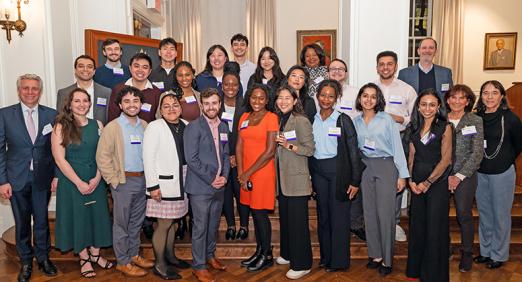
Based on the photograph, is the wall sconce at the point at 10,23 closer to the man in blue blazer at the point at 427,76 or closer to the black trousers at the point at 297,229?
the black trousers at the point at 297,229

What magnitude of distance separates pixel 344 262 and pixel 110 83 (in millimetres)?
2974

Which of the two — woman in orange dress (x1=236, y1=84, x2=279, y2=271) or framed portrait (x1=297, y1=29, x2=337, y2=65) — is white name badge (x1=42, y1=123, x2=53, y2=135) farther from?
framed portrait (x1=297, y1=29, x2=337, y2=65)

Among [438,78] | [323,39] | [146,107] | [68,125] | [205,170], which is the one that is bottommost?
[205,170]

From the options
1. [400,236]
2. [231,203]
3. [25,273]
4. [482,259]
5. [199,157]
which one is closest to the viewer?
[199,157]

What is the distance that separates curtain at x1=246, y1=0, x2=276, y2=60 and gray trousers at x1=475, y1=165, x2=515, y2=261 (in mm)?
6268

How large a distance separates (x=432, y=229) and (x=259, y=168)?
4.83 ft

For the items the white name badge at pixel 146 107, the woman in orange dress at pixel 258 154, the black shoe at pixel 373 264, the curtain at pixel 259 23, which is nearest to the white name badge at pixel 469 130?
the black shoe at pixel 373 264

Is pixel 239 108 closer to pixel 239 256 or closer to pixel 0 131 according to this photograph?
pixel 239 256

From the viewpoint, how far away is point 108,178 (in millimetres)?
3357

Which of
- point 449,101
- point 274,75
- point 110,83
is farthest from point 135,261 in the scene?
point 449,101

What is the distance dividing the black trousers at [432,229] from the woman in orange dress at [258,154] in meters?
1.20

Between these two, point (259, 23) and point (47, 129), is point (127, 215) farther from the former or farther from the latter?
point (259, 23)

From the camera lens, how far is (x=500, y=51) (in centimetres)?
885

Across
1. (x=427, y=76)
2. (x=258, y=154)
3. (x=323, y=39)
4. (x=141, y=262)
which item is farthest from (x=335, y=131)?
(x=323, y=39)
